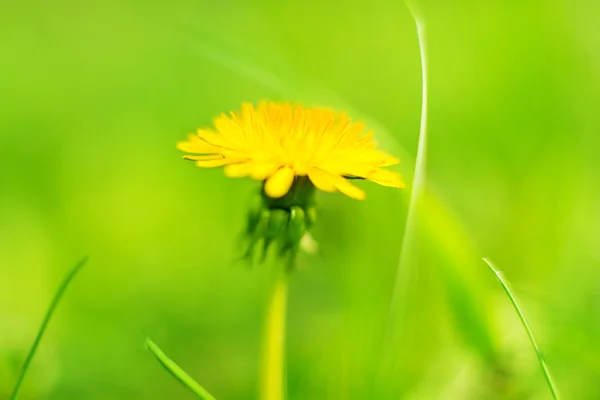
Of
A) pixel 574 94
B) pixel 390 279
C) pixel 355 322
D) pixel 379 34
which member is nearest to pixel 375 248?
pixel 390 279

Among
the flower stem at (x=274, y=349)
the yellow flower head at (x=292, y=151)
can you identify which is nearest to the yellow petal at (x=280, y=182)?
the yellow flower head at (x=292, y=151)

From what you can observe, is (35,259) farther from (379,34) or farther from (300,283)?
(379,34)

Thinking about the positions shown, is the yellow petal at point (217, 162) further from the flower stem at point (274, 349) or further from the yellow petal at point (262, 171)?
the flower stem at point (274, 349)

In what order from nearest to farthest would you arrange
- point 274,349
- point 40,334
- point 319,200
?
point 40,334 < point 274,349 < point 319,200

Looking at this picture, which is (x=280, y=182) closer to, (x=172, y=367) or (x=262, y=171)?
(x=262, y=171)

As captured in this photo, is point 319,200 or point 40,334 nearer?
point 40,334

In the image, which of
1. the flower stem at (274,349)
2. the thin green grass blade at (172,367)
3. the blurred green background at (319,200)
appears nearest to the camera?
the thin green grass blade at (172,367)

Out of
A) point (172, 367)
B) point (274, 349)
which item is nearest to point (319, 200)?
point (274, 349)
